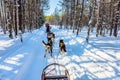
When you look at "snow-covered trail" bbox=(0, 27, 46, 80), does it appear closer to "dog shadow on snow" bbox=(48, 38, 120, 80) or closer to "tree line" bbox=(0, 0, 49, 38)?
"dog shadow on snow" bbox=(48, 38, 120, 80)

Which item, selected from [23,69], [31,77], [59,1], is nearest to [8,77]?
[31,77]

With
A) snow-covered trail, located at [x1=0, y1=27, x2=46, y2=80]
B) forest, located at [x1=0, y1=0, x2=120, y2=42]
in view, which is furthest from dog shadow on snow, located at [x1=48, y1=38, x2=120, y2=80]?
forest, located at [x1=0, y1=0, x2=120, y2=42]

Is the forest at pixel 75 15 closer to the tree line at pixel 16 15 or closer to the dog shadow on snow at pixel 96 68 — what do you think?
the tree line at pixel 16 15

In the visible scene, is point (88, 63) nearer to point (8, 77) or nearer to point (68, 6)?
point (8, 77)

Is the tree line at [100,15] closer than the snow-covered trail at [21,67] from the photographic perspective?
No

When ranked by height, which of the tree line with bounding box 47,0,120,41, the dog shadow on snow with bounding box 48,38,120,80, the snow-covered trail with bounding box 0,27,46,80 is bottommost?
the snow-covered trail with bounding box 0,27,46,80

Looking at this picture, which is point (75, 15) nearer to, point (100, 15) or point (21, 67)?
point (100, 15)

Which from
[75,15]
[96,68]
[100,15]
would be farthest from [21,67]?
[75,15]

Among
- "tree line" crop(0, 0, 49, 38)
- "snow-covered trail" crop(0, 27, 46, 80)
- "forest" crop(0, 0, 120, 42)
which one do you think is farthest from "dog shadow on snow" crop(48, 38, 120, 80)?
"tree line" crop(0, 0, 49, 38)

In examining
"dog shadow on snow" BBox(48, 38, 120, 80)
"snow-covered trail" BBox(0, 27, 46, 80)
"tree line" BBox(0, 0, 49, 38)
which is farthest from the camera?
"tree line" BBox(0, 0, 49, 38)

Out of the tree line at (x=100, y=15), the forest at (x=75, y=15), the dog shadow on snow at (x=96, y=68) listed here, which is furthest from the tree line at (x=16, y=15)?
the dog shadow on snow at (x=96, y=68)

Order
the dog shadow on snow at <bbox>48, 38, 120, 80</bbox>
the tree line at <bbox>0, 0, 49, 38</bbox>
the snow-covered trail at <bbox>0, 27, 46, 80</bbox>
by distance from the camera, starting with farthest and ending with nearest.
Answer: the tree line at <bbox>0, 0, 49, 38</bbox>
the snow-covered trail at <bbox>0, 27, 46, 80</bbox>
the dog shadow on snow at <bbox>48, 38, 120, 80</bbox>

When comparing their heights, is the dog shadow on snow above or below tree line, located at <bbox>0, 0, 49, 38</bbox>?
below

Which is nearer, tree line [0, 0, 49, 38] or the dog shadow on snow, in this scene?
the dog shadow on snow
